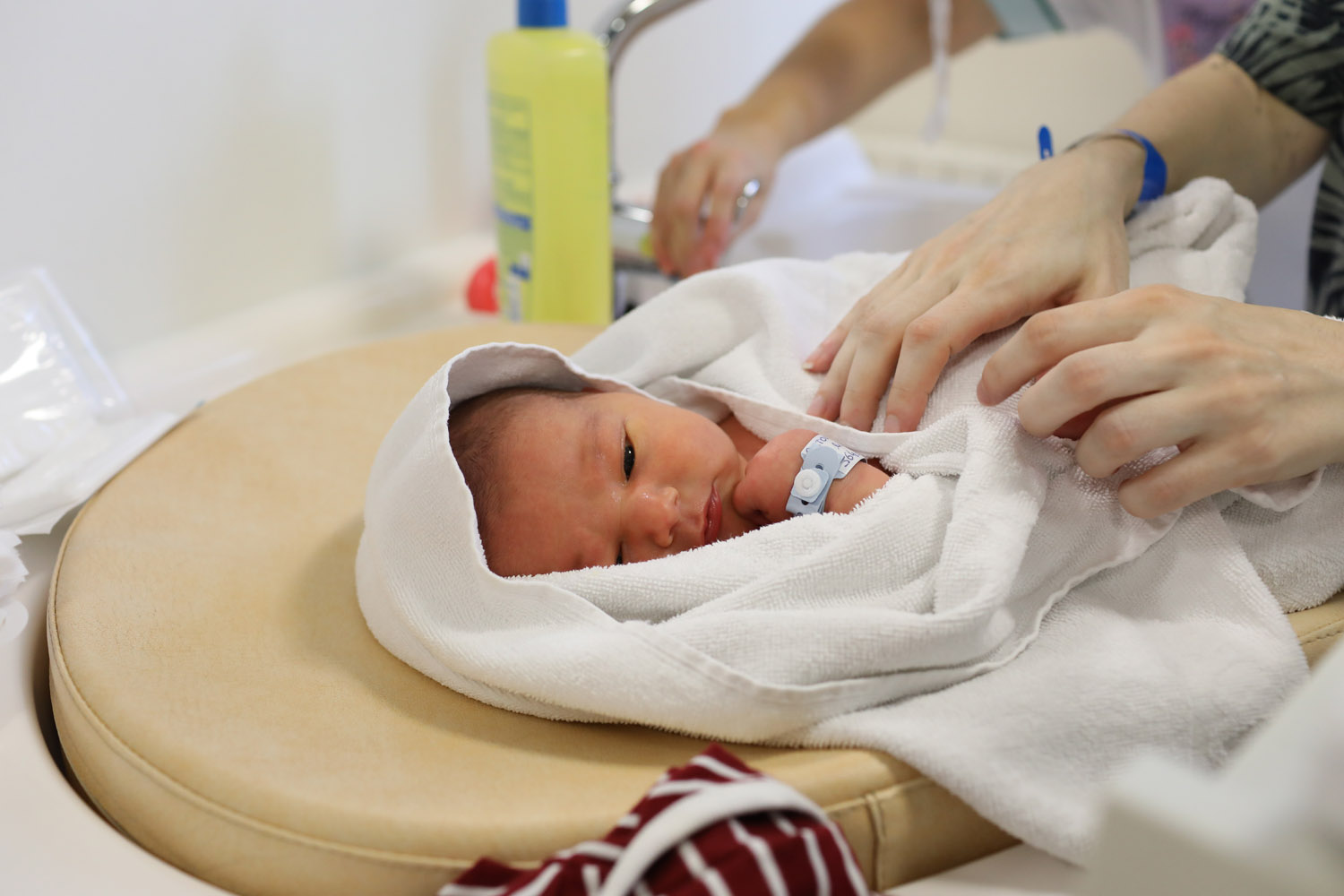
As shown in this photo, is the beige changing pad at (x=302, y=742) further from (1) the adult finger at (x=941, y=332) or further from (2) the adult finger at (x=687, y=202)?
(2) the adult finger at (x=687, y=202)

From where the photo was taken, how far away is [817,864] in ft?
1.51

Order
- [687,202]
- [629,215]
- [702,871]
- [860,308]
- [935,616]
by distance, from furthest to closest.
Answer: [629,215] → [687,202] → [860,308] → [935,616] → [702,871]

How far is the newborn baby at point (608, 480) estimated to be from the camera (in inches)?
27.9

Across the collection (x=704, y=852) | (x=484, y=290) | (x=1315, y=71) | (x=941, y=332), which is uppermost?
(x=1315, y=71)

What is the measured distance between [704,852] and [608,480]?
317 millimetres

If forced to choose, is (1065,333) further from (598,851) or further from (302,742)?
(302,742)

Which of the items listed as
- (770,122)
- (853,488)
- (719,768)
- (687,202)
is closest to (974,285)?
(853,488)

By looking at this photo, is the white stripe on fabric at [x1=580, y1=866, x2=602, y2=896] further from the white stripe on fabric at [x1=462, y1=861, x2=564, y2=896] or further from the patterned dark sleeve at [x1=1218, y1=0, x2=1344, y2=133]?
the patterned dark sleeve at [x1=1218, y1=0, x2=1344, y2=133]

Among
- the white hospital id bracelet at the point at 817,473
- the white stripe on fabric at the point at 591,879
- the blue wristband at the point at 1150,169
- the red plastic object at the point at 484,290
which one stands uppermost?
the blue wristband at the point at 1150,169

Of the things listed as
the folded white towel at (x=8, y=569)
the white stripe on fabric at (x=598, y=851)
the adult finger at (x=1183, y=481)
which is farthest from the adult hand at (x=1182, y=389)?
the folded white towel at (x=8, y=569)

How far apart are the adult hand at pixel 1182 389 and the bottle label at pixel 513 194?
0.69 m

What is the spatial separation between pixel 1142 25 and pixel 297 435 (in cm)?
114

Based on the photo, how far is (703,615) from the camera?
0.60m

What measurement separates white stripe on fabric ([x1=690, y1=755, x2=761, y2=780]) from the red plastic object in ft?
3.20
